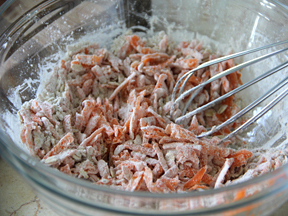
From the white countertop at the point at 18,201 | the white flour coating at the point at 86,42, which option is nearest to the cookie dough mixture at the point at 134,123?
the white flour coating at the point at 86,42

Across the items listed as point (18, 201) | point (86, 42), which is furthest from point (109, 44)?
point (18, 201)

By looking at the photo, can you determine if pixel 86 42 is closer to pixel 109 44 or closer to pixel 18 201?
pixel 109 44

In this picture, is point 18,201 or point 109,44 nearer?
point 18,201

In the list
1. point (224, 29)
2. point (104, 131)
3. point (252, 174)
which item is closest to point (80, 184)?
point (104, 131)

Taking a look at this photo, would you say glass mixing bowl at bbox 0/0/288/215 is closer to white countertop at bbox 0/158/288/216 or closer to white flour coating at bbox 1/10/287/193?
white flour coating at bbox 1/10/287/193

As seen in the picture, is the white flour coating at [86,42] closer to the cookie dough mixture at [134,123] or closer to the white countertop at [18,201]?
the cookie dough mixture at [134,123]

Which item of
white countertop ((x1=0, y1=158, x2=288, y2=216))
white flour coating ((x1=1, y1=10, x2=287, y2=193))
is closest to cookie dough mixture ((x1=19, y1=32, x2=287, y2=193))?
white flour coating ((x1=1, y1=10, x2=287, y2=193))
